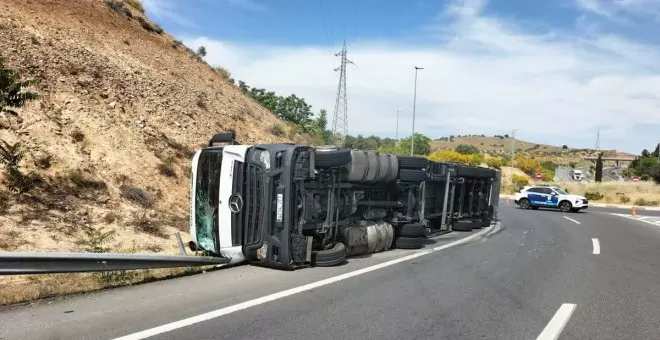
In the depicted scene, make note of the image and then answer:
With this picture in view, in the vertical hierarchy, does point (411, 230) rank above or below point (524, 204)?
above

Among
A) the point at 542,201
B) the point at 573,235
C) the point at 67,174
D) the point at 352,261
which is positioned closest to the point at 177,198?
the point at 67,174

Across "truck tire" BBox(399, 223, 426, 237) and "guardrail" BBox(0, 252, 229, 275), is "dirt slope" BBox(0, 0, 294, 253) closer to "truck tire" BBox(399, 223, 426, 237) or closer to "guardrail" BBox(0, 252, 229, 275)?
"guardrail" BBox(0, 252, 229, 275)

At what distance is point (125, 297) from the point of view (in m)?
6.47

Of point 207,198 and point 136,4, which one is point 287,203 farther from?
point 136,4

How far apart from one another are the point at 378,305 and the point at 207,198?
12.1 feet

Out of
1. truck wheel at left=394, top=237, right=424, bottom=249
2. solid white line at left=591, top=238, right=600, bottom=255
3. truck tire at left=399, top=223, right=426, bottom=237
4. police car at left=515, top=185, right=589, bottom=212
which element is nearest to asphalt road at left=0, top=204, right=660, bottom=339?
truck wheel at left=394, top=237, right=424, bottom=249

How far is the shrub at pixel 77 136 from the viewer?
51.0 ft

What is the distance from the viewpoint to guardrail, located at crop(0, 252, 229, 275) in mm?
5672

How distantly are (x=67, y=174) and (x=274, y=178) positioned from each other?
7861mm

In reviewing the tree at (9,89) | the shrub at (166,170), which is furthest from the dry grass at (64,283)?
the shrub at (166,170)

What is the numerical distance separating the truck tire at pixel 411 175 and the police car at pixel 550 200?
2332cm

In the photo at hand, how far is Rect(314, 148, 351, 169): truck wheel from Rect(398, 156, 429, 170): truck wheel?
276cm

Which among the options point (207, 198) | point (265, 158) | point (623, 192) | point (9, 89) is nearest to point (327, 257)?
point (265, 158)

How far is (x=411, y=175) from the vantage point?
1193 cm
